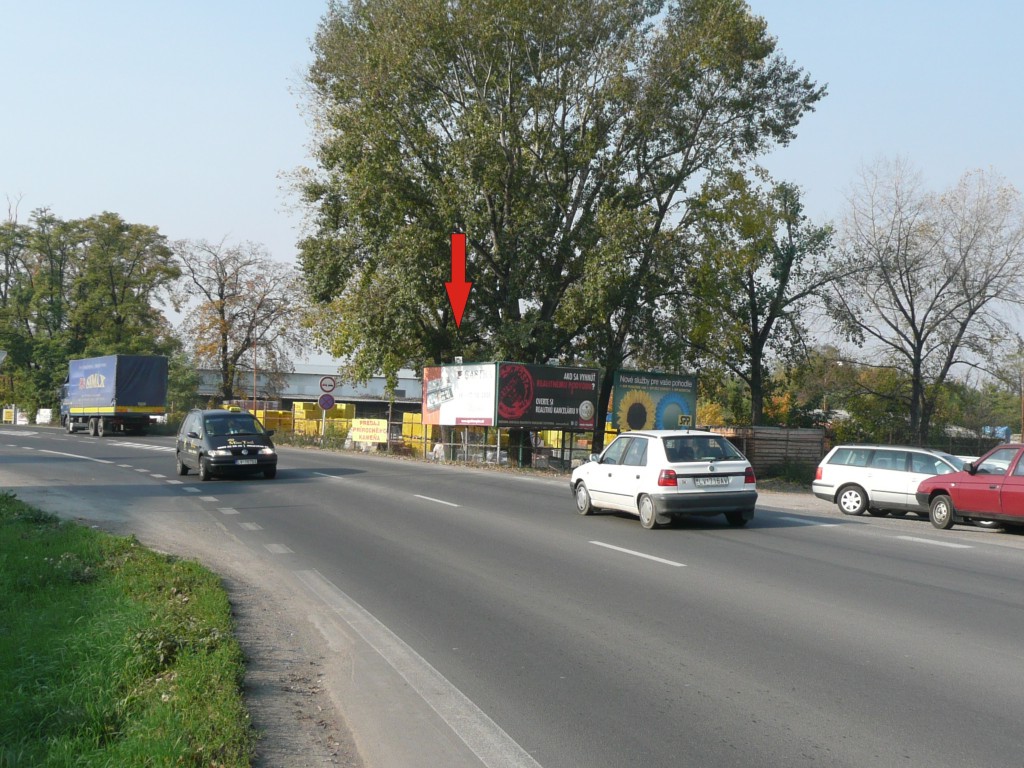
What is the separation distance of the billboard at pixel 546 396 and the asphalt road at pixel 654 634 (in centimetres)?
1775

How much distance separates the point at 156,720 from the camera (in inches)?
218

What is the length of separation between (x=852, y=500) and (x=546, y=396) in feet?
54.5

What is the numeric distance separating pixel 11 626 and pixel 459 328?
32.0 meters

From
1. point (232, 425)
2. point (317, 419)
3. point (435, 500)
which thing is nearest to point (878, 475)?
point (435, 500)

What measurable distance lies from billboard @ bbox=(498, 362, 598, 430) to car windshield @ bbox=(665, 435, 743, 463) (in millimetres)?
19672

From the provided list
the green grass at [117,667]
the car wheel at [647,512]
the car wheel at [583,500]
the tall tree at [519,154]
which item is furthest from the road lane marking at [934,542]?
the tall tree at [519,154]

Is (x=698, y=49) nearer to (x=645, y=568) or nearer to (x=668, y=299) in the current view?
(x=668, y=299)

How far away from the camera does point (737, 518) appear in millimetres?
16703

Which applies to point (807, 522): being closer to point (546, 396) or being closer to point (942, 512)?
point (942, 512)

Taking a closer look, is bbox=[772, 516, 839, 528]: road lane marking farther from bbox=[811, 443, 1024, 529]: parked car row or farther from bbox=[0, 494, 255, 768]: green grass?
bbox=[0, 494, 255, 768]: green grass

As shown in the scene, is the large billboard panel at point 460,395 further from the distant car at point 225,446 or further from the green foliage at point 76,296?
the green foliage at point 76,296

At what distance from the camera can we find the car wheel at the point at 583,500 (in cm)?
1811

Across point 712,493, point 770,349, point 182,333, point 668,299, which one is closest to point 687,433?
point 712,493

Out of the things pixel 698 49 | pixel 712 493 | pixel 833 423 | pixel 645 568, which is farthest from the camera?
pixel 833 423
